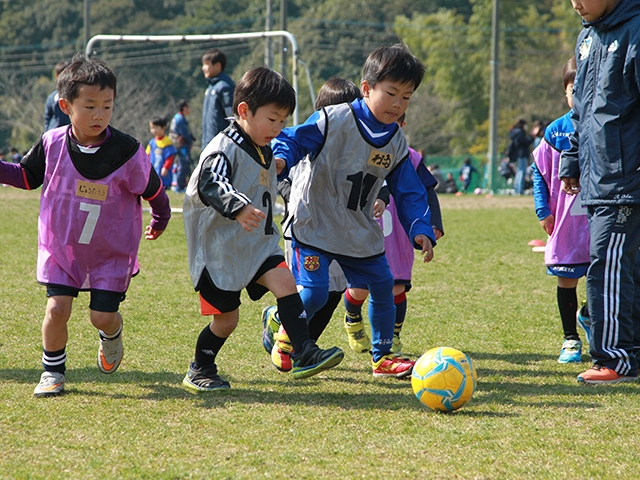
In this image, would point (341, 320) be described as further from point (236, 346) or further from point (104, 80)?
point (104, 80)

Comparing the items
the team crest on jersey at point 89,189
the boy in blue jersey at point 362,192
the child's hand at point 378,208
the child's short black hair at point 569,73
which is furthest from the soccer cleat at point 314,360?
the child's short black hair at point 569,73

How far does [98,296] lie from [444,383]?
1662 mm

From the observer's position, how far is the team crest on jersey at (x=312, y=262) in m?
4.19

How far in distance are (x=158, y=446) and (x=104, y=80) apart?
1.75 m

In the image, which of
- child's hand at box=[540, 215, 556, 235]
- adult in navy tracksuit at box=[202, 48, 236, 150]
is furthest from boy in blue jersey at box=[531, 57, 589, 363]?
adult in navy tracksuit at box=[202, 48, 236, 150]

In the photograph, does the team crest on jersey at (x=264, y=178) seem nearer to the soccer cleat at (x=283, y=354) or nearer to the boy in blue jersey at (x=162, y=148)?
the soccer cleat at (x=283, y=354)

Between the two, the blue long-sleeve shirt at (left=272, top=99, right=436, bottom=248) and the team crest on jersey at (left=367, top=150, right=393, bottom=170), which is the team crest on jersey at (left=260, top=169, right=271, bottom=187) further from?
the team crest on jersey at (left=367, top=150, right=393, bottom=170)

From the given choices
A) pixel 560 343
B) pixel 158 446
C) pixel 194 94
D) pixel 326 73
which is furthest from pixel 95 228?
pixel 326 73

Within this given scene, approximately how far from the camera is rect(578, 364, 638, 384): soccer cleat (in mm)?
4055

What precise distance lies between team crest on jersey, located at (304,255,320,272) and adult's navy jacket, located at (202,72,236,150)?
21.3 ft

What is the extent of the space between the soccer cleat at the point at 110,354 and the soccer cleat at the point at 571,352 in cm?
240

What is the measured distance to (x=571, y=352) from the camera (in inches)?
182

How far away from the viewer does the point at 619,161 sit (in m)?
3.95

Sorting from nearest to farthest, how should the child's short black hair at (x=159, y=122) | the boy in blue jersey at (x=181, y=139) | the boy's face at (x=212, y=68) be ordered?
the boy's face at (x=212, y=68) → the child's short black hair at (x=159, y=122) → the boy in blue jersey at (x=181, y=139)
